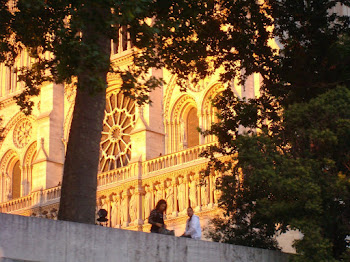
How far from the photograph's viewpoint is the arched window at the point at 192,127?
26562 mm

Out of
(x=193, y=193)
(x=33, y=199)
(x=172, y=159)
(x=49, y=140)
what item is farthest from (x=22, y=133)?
(x=193, y=193)

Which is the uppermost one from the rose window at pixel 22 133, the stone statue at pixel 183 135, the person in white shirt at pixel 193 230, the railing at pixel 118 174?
the rose window at pixel 22 133

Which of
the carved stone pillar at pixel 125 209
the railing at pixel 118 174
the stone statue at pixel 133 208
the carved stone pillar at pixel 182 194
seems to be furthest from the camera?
the railing at pixel 118 174

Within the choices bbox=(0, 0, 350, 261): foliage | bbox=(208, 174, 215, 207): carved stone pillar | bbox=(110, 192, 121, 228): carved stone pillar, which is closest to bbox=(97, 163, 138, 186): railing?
bbox=(110, 192, 121, 228): carved stone pillar

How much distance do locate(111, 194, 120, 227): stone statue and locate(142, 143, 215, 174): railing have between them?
4.81ft

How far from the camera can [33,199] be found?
28781mm

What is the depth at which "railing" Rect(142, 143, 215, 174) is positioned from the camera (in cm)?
2453

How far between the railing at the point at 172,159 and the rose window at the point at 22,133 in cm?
716

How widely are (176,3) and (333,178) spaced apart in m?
3.89

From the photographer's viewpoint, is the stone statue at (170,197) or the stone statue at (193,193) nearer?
the stone statue at (193,193)

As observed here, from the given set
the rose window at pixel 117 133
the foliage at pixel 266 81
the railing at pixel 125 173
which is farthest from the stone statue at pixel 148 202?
the foliage at pixel 266 81

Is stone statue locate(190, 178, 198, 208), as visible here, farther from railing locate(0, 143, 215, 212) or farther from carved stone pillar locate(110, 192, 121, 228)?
carved stone pillar locate(110, 192, 121, 228)

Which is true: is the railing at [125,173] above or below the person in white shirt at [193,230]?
above

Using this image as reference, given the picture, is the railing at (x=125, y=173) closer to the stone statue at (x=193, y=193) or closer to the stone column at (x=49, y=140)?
the stone column at (x=49, y=140)
